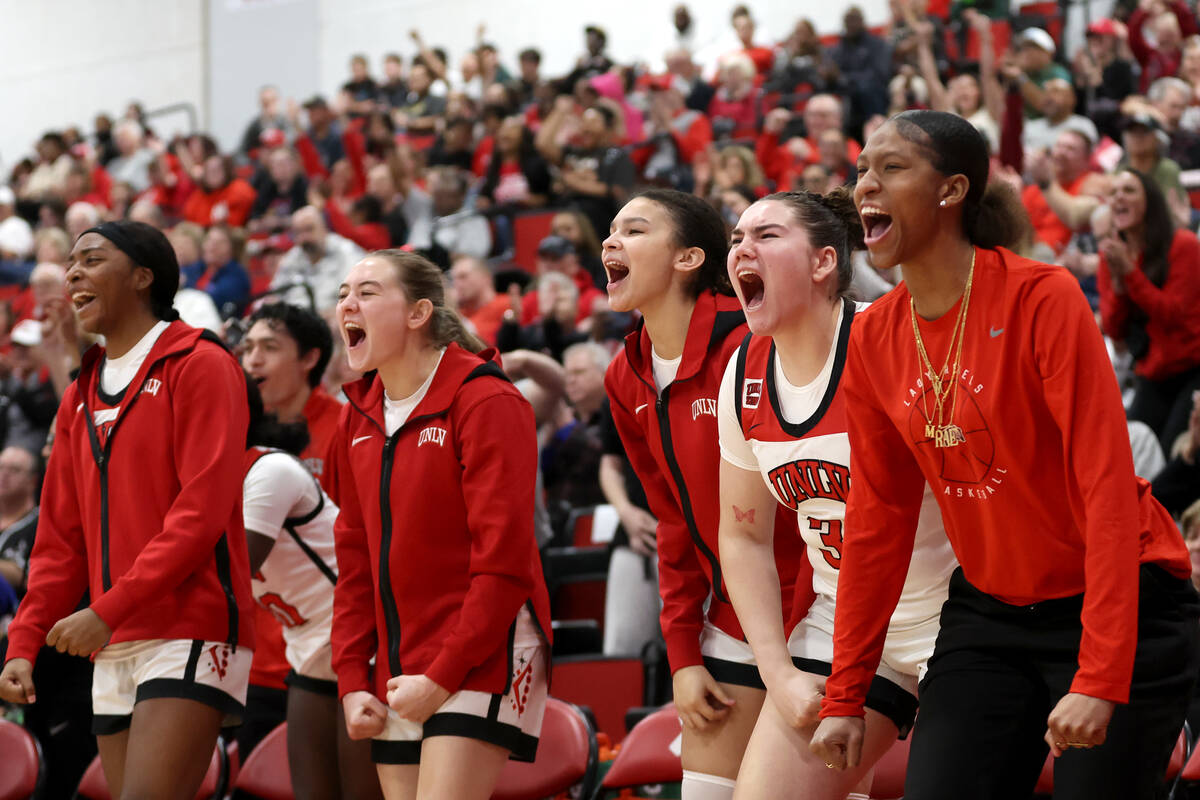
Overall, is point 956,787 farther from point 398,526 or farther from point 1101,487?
point 398,526

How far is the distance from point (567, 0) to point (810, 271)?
50.8 feet

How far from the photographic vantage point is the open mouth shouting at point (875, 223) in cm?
258

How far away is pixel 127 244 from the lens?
3998mm

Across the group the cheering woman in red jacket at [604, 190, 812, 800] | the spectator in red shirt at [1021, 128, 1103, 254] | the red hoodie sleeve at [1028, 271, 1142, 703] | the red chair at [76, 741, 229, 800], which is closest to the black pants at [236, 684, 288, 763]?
the red chair at [76, 741, 229, 800]

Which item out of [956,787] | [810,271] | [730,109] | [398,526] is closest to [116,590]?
[398,526]

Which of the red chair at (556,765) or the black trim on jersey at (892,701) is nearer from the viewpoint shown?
the black trim on jersey at (892,701)

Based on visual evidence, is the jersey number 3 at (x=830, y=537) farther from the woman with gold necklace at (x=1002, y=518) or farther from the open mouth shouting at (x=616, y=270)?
the open mouth shouting at (x=616, y=270)

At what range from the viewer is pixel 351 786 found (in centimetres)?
393

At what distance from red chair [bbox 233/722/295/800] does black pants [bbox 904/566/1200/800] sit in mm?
2380

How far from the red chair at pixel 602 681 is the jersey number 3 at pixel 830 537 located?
2.57 meters

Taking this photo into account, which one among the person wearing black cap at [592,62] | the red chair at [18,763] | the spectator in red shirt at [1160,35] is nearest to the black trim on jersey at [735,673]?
the red chair at [18,763]

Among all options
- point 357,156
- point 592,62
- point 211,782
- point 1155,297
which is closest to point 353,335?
point 211,782

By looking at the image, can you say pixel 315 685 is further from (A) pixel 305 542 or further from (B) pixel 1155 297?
(B) pixel 1155 297

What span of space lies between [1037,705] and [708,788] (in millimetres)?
989
